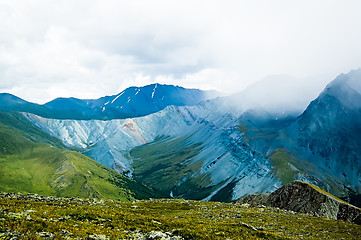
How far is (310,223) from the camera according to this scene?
48562 millimetres

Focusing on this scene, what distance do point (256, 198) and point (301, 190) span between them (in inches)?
1018

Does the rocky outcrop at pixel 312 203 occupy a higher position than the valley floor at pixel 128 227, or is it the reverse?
the valley floor at pixel 128 227

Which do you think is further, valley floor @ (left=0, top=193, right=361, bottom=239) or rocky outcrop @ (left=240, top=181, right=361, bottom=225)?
rocky outcrop @ (left=240, top=181, right=361, bottom=225)

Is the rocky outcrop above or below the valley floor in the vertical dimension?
below

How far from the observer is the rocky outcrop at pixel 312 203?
6650 cm

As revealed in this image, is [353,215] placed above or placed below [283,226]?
below

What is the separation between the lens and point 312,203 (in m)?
78.4

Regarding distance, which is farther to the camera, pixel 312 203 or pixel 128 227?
pixel 312 203

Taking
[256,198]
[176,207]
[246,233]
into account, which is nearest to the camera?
[246,233]

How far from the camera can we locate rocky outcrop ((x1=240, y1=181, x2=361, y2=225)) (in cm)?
6650

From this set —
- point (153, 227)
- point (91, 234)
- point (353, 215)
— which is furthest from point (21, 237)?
point (353, 215)

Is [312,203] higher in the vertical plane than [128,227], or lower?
lower

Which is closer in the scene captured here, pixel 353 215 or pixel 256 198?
pixel 353 215

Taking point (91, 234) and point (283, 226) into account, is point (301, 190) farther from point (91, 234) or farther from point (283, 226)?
point (91, 234)
